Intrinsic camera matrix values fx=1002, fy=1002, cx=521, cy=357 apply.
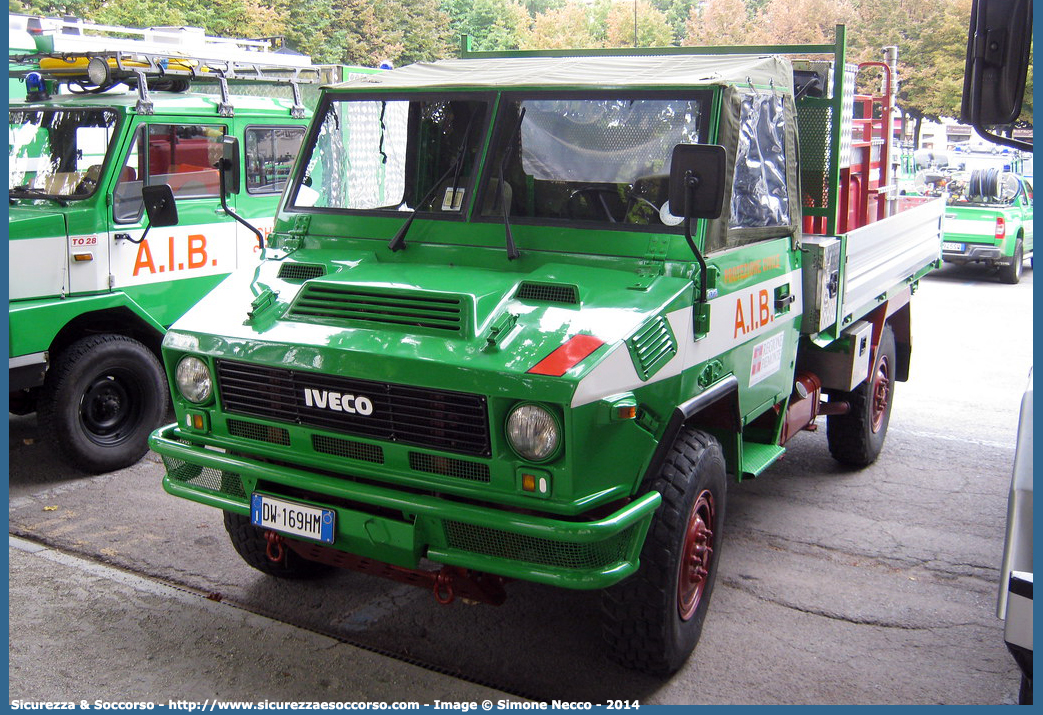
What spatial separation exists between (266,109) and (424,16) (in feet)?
96.0

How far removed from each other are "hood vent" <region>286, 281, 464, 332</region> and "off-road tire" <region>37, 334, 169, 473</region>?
2.90 metres

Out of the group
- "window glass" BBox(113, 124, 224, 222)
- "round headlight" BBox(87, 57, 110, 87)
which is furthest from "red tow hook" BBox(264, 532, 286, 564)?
"round headlight" BBox(87, 57, 110, 87)

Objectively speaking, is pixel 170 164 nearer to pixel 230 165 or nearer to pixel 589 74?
pixel 230 165

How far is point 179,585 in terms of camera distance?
4996 millimetres

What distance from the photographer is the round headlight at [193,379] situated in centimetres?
420

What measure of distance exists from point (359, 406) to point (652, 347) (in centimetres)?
114

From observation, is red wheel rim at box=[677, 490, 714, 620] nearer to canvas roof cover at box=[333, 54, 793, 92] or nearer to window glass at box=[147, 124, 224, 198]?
canvas roof cover at box=[333, 54, 793, 92]

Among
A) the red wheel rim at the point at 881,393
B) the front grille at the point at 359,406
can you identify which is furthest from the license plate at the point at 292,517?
the red wheel rim at the point at 881,393

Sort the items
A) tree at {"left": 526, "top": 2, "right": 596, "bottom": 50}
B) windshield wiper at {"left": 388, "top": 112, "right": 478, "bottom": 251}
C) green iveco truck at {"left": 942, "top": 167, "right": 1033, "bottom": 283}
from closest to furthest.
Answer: windshield wiper at {"left": 388, "top": 112, "right": 478, "bottom": 251} → green iveco truck at {"left": 942, "top": 167, "right": 1033, "bottom": 283} → tree at {"left": 526, "top": 2, "right": 596, "bottom": 50}

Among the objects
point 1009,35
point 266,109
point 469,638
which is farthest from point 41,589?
point 1009,35

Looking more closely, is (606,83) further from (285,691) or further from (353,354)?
(285,691)

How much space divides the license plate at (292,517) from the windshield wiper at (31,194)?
345 cm

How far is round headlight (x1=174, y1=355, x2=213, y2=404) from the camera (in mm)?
4195

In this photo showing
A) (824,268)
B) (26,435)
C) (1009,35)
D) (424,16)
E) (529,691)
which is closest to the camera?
(1009,35)
